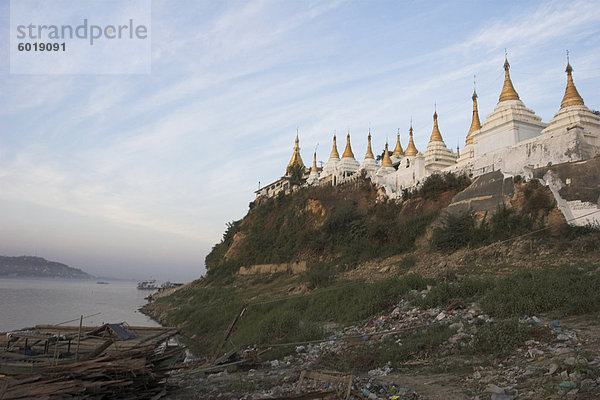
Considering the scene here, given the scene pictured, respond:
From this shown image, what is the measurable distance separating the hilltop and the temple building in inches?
35.6

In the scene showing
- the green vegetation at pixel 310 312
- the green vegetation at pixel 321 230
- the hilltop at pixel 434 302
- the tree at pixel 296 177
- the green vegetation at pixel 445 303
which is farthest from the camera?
the tree at pixel 296 177

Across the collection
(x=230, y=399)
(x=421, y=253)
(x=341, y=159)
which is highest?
(x=341, y=159)

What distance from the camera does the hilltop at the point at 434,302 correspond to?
7.27 meters

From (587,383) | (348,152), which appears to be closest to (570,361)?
(587,383)

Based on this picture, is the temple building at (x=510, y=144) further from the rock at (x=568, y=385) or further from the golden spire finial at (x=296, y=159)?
the golden spire finial at (x=296, y=159)

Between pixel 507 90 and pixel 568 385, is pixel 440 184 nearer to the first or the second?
pixel 507 90

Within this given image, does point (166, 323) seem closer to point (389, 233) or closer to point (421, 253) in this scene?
point (389, 233)

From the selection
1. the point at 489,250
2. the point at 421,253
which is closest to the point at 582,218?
the point at 489,250

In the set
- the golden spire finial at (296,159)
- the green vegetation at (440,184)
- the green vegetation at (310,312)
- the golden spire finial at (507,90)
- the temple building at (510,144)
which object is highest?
the golden spire finial at (296,159)

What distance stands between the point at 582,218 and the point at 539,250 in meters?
2.27

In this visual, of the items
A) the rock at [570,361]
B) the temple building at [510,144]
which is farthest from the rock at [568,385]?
the temple building at [510,144]

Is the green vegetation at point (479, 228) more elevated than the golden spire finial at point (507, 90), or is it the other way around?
the golden spire finial at point (507, 90)

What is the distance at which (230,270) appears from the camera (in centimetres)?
3922

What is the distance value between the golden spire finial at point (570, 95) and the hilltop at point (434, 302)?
217 inches
